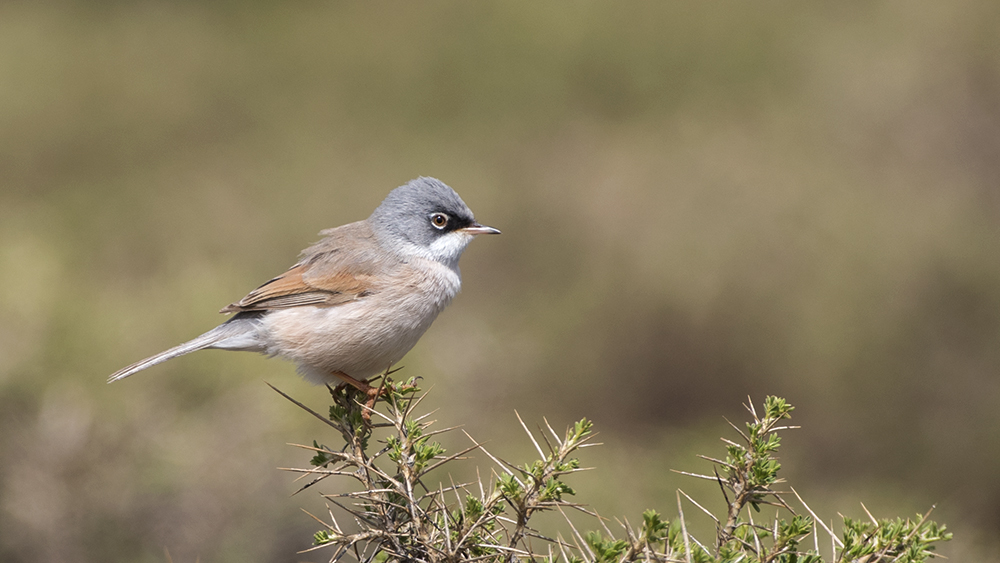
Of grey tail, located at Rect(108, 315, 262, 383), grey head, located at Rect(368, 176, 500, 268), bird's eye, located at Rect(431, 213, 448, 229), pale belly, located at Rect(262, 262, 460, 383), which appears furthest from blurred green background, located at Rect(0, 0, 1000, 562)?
bird's eye, located at Rect(431, 213, 448, 229)

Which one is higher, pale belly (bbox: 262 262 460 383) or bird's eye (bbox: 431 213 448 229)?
bird's eye (bbox: 431 213 448 229)

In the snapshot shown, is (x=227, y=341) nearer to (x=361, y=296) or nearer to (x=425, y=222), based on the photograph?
(x=361, y=296)

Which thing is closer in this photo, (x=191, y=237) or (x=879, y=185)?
(x=879, y=185)

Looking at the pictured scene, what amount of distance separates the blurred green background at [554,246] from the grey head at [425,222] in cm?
234

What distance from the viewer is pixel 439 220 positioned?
4.30m

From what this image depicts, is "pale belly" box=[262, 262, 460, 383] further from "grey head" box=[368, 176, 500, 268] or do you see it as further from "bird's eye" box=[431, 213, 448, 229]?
"bird's eye" box=[431, 213, 448, 229]

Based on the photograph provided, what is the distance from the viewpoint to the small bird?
12.4 feet

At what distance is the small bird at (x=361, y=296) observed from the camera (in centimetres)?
378

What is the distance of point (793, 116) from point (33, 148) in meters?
13.2

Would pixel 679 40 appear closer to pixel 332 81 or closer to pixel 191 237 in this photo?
pixel 332 81

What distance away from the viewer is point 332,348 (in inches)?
147

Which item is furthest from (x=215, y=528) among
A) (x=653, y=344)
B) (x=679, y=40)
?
(x=679, y=40)

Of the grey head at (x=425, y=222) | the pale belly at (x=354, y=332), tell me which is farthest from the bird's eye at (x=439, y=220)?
the pale belly at (x=354, y=332)

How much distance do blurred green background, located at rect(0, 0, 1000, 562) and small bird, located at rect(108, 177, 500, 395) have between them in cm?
202
